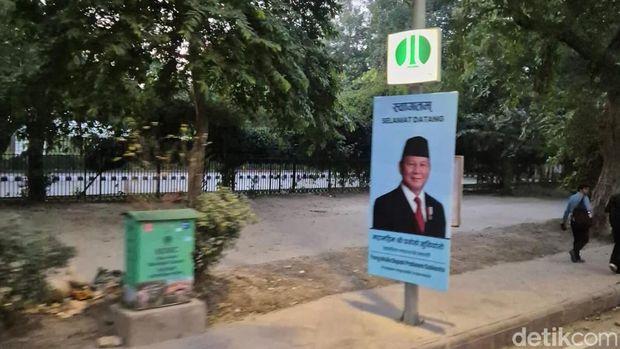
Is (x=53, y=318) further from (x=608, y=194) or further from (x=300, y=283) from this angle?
(x=608, y=194)

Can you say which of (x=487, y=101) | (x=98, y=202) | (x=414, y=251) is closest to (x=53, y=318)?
(x=414, y=251)

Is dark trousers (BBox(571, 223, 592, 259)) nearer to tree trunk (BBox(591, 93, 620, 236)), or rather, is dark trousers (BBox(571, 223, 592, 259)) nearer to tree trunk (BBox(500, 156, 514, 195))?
tree trunk (BBox(591, 93, 620, 236))

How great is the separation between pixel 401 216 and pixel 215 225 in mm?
1822

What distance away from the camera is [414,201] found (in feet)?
18.5

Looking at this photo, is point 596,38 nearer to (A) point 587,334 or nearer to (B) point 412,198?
(A) point 587,334

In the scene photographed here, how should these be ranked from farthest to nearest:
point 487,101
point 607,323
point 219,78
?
point 487,101 → point 219,78 → point 607,323

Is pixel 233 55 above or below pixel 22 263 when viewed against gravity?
above

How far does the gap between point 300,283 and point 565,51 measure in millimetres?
9328

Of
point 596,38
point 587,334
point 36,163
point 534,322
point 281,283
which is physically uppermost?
point 596,38

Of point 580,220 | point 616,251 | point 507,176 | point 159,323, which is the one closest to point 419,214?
point 159,323

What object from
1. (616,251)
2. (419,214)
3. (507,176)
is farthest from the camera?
(507,176)

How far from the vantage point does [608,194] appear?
12.4 m

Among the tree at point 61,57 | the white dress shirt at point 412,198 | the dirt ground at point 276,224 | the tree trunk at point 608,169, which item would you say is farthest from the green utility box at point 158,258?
the tree trunk at point 608,169

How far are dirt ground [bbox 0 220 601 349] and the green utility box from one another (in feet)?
1.78
